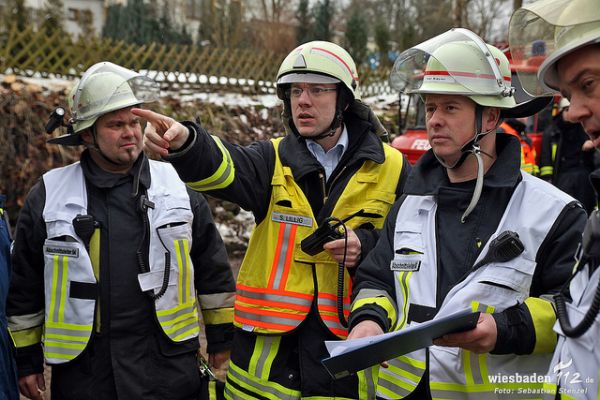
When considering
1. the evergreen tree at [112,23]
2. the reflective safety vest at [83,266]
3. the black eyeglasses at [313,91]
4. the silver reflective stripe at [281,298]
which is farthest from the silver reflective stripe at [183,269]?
the evergreen tree at [112,23]

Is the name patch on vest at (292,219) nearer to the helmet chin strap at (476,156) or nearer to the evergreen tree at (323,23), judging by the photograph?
the helmet chin strap at (476,156)

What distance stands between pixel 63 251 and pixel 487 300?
198cm

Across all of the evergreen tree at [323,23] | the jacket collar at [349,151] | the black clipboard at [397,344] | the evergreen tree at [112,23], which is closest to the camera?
the black clipboard at [397,344]

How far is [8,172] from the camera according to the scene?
835cm

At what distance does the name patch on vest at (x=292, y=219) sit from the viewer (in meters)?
2.92

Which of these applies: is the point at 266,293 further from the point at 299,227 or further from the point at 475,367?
the point at 475,367

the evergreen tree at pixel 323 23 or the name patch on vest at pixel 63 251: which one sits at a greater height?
the evergreen tree at pixel 323 23

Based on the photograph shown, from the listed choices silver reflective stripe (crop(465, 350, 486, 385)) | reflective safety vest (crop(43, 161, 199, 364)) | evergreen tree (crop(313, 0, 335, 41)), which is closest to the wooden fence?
reflective safety vest (crop(43, 161, 199, 364))

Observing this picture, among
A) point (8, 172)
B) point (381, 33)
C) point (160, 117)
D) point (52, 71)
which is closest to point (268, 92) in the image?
point (52, 71)

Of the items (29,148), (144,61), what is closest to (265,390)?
(29,148)

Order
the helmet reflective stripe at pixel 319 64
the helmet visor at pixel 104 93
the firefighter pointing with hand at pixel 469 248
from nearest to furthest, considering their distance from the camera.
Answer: the firefighter pointing with hand at pixel 469 248 < the helmet reflective stripe at pixel 319 64 < the helmet visor at pixel 104 93

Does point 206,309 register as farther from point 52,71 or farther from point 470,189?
point 52,71

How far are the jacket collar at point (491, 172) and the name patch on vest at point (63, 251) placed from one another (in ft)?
5.26

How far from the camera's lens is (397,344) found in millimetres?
1856
